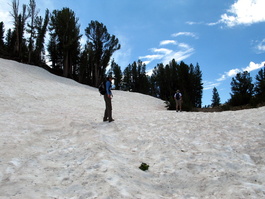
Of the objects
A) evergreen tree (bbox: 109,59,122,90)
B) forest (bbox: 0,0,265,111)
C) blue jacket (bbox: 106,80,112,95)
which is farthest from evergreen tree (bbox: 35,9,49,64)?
blue jacket (bbox: 106,80,112,95)

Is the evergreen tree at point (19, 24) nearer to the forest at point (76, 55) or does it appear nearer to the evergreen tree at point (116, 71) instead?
the forest at point (76, 55)

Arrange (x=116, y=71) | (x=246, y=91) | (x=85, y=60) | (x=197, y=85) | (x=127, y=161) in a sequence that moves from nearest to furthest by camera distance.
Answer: (x=127, y=161) < (x=246, y=91) < (x=85, y=60) < (x=197, y=85) < (x=116, y=71)

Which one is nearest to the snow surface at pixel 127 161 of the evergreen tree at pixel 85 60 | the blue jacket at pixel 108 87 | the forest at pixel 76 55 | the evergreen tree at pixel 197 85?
the blue jacket at pixel 108 87

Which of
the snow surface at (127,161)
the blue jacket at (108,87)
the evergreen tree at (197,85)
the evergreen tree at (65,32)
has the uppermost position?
the evergreen tree at (65,32)


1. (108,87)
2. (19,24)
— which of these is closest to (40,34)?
(19,24)

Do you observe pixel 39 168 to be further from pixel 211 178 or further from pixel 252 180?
pixel 252 180

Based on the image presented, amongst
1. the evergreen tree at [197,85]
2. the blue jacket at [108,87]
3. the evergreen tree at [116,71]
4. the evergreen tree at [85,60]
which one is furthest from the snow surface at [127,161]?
the evergreen tree at [116,71]

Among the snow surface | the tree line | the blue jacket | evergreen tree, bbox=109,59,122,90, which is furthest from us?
evergreen tree, bbox=109,59,122,90

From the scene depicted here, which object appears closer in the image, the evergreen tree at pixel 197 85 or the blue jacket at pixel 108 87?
the blue jacket at pixel 108 87

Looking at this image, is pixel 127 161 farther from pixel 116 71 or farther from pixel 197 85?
pixel 116 71

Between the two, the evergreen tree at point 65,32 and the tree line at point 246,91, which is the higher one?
the evergreen tree at point 65,32

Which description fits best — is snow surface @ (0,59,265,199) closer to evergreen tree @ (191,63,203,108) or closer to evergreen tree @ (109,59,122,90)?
evergreen tree @ (191,63,203,108)

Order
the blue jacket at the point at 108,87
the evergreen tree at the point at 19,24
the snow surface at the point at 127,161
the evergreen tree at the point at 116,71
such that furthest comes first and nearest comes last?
the evergreen tree at the point at 116,71 < the evergreen tree at the point at 19,24 < the blue jacket at the point at 108,87 < the snow surface at the point at 127,161

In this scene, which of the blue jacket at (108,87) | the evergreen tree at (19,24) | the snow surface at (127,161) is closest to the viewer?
the snow surface at (127,161)
